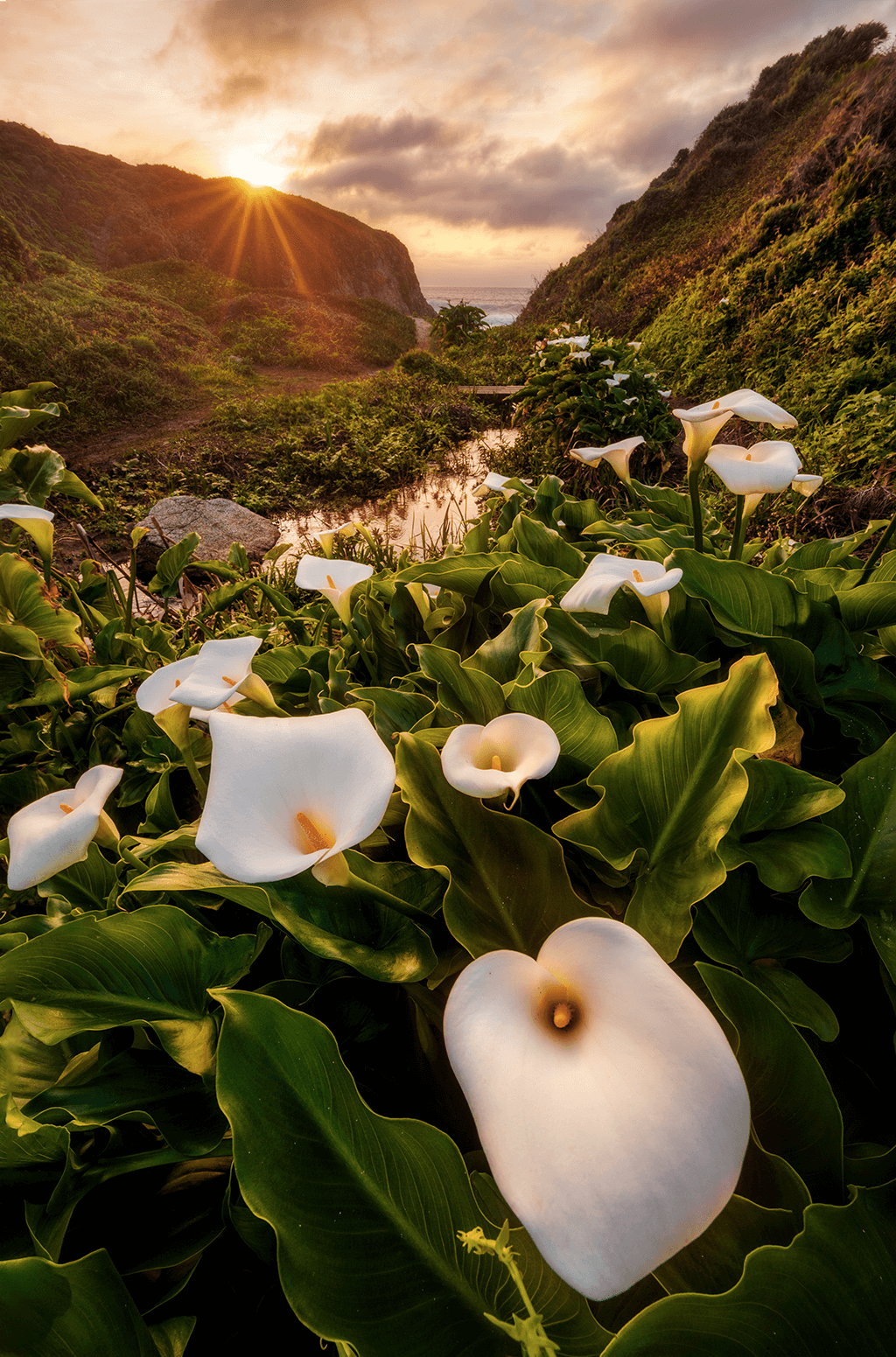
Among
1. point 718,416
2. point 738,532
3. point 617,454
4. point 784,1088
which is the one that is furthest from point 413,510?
point 784,1088

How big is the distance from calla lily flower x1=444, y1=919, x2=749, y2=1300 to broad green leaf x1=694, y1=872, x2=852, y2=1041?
273 mm

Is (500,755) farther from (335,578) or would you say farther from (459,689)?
(335,578)

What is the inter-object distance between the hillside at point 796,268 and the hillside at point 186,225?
692 inches

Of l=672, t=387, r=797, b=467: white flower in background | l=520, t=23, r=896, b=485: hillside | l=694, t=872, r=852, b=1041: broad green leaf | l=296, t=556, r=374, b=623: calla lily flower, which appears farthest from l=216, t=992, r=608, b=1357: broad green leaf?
l=520, t=23, r=896, b=485: hillside

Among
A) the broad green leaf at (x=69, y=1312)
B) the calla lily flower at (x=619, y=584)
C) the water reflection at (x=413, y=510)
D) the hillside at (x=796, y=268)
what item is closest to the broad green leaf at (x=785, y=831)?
the calla lily flower at (x=619, y=584)

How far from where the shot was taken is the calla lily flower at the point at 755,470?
86cm

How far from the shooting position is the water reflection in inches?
179

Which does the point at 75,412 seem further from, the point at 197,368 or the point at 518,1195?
the point at 518,1195

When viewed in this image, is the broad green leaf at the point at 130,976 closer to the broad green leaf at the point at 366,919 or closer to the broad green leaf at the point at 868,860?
the broad green leaf at the point at 366,919

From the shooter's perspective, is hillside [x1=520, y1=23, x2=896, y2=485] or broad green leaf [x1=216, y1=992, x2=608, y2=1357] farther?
hillside [x1=520, y1=23, x2=896, y2=485]

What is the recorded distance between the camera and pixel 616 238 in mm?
13703

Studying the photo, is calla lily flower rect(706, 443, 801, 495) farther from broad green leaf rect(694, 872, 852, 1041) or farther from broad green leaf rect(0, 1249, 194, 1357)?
broad green leaf rect(0, 1249, 194, 1357)

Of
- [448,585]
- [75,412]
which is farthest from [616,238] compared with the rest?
[448,585]

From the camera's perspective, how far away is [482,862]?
647 mm
